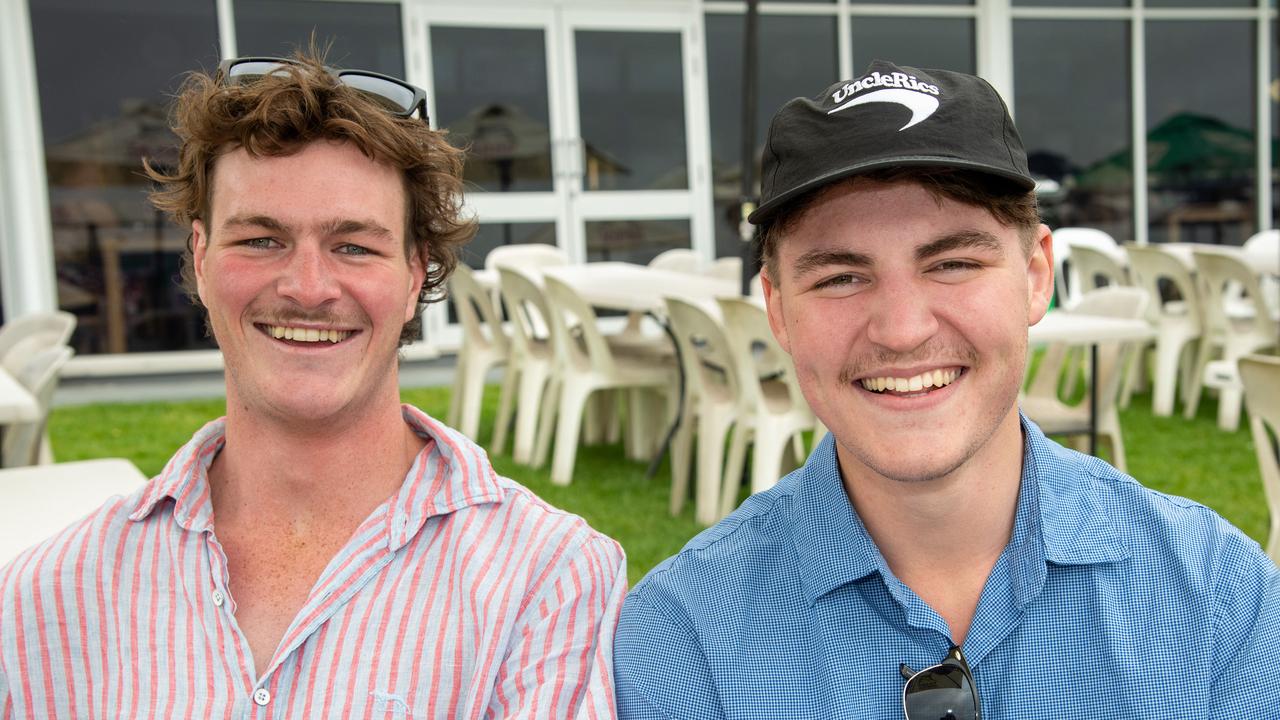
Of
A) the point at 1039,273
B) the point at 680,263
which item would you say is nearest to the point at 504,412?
the point at 680,263

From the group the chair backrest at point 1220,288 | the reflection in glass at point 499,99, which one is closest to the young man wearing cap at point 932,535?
the chair backrest at point 1220,288

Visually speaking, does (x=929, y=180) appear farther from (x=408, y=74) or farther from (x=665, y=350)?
(x=408, y=74)

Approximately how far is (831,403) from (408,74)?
909cm

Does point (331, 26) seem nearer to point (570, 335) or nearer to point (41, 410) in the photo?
point (570, 335)

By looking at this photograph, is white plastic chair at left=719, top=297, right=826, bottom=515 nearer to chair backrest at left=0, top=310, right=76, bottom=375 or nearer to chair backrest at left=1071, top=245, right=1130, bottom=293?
chair backrest at left=0, top=310, right=76, bottom=375

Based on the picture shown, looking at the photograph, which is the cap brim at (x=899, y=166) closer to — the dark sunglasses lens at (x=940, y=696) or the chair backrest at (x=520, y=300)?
the dark sunglasses lens at (x=940, y=696)

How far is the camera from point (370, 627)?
1.47 m

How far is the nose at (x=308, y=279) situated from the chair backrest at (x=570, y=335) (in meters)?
4.00

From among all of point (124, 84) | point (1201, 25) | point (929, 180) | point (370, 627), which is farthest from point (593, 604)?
point (1201, 25)

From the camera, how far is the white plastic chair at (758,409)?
4590 millimetres

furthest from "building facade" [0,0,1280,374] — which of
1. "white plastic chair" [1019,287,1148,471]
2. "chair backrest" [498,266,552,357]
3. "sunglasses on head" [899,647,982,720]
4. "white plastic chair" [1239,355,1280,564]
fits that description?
"sunglasses on head" [899,647,982,720]

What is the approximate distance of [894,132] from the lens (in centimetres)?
132

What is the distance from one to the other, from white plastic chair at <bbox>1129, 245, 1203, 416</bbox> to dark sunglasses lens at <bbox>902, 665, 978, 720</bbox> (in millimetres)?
6561

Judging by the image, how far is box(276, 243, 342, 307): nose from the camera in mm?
1525
